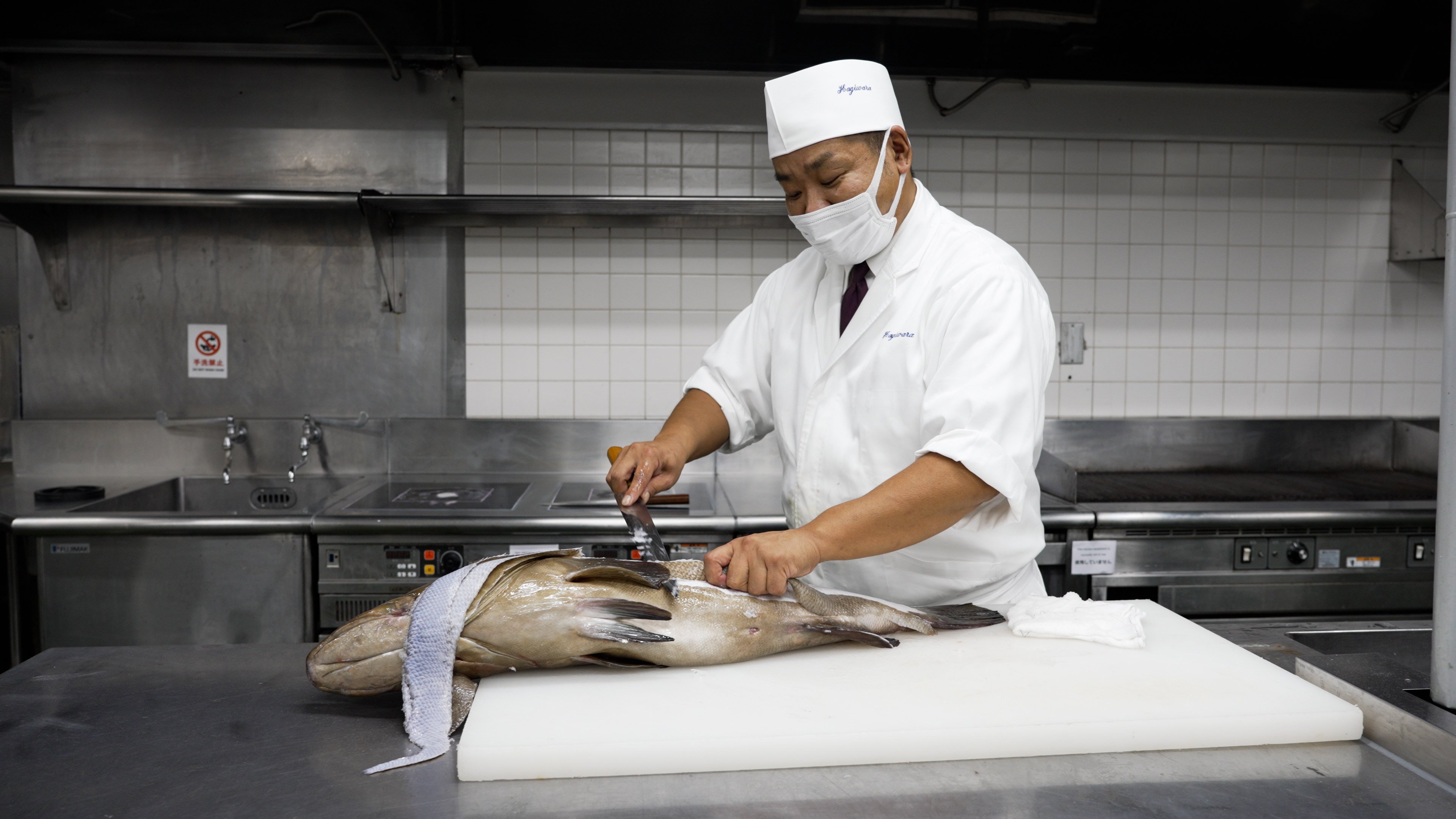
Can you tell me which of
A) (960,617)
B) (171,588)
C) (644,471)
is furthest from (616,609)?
(171,588)

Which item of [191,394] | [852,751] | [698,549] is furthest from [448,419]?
[852,751]

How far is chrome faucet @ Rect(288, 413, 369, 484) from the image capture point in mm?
3436

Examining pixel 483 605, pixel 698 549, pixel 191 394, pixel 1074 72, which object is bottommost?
pixel 698 549

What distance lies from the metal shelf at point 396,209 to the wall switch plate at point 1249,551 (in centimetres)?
180

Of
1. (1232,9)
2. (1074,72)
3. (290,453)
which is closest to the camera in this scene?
(1232,9)

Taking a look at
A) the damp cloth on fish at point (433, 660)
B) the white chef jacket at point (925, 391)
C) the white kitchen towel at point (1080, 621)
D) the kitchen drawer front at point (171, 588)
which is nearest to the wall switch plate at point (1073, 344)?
the white chef jacket at point (925, 391)

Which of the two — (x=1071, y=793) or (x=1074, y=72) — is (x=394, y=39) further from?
(x=1071, y=793)

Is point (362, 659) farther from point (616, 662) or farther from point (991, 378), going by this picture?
point (991, 378)

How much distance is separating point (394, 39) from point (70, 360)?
5.69ft

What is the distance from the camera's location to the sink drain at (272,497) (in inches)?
127

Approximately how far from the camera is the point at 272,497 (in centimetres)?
325

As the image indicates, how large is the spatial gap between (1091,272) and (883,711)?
291 cm

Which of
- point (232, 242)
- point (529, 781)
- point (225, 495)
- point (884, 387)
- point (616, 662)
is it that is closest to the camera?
point (529, 781)

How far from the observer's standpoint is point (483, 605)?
1.27m
